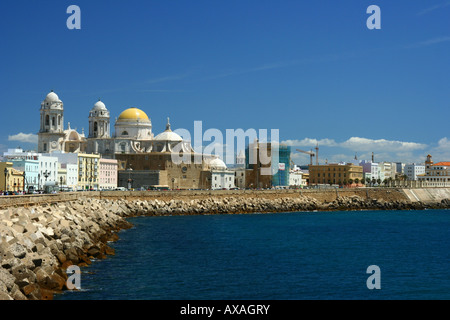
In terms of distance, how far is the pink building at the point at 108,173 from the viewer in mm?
84562

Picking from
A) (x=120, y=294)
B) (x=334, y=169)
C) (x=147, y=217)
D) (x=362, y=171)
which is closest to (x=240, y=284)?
(x=120, y=294)

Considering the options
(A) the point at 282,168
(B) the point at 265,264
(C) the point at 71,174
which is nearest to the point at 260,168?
(A) the point at 282,168

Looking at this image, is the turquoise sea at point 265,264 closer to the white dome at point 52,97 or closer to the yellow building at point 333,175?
the white dome at point 52,97

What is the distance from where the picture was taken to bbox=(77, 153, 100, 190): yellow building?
8038 cm

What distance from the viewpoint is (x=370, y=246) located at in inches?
1426

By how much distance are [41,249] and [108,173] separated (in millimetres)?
65282

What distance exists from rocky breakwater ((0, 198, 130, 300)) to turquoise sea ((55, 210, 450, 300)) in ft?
2.78

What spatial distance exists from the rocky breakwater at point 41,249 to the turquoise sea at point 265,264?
0.85m

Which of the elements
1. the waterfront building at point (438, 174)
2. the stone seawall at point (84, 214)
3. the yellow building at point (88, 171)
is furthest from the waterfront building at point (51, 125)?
the waterfront building at point (438, 174)

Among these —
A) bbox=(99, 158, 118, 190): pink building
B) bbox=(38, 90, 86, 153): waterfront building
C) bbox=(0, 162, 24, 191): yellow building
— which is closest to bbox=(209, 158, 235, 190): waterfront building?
bbox=(99, 158, 118, 190): pink building

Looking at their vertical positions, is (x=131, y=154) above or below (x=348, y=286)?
above

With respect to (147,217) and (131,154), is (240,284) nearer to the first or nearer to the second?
(147,217)

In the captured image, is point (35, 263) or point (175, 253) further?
point (175, 253)

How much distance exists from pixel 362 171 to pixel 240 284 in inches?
4395
